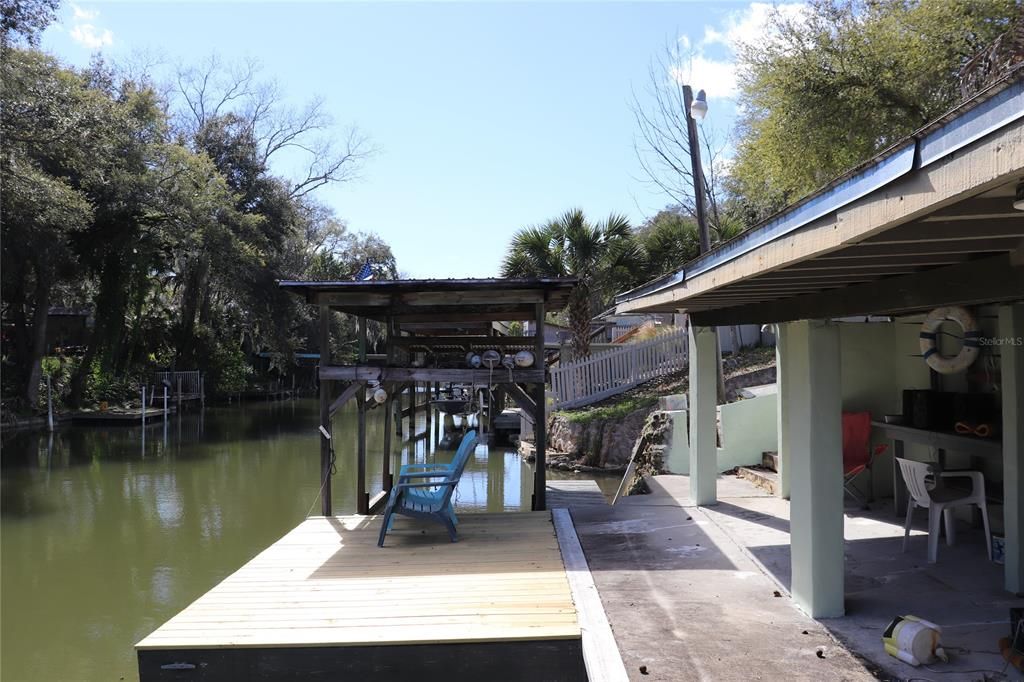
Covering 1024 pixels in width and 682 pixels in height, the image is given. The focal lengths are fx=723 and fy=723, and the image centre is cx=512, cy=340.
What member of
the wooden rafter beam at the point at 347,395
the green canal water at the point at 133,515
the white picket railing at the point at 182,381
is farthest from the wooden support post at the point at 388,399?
the white picket railing at the point at 182,381

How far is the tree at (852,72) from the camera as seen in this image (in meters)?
11.1

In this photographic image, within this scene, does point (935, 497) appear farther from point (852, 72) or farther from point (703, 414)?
point (852, 72)

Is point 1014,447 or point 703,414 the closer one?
point 1014,447

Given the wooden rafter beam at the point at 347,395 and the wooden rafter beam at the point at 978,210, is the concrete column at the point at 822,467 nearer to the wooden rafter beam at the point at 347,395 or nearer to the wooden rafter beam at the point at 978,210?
the wooden rafter beam at the point at 978,210

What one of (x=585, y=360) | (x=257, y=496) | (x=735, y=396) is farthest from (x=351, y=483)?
(x=735, y=396)

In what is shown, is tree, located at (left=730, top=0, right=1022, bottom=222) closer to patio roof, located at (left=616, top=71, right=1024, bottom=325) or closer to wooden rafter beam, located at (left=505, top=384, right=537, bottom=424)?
wooden rafter beam, located at (left=505, top=384, right=537, bottom=424)

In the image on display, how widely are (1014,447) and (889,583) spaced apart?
1.23m

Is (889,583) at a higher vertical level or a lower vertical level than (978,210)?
lower

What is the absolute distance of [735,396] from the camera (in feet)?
48.2

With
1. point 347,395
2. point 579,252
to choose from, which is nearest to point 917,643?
point 347,395

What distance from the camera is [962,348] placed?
4797 mm

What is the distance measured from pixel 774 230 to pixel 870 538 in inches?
158

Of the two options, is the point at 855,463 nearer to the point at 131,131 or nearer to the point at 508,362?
the point at 508,362

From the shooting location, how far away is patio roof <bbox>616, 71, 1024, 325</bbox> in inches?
72.6
